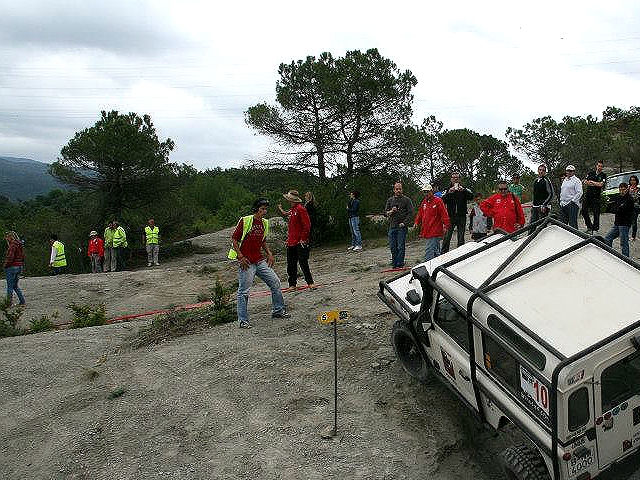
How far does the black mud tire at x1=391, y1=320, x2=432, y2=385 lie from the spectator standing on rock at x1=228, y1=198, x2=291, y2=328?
2.27 m

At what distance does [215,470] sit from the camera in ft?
14.4

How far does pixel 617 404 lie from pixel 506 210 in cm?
584

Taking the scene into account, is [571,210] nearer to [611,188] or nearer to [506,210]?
[506,210]

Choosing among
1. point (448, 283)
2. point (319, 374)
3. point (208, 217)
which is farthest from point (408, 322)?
point (208, 217)

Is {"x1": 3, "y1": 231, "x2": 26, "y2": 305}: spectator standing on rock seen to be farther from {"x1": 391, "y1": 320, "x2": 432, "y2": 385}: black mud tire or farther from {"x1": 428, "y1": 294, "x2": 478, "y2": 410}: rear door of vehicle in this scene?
{"x1": 428, "y1": 294, "x2": 478, "y2": 410}: rear door of vehicle

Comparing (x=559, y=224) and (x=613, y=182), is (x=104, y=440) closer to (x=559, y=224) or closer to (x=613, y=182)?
(x=559, y=224)

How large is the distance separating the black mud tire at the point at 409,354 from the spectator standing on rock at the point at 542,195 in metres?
5.51

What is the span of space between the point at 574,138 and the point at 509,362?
35906 mm

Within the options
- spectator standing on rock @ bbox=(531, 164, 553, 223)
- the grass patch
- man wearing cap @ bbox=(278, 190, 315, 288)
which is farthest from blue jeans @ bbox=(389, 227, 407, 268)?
the grass patch

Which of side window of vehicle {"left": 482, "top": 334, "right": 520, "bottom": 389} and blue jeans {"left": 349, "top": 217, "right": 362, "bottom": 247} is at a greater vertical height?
blue jeans {"left": 349, "top": 217, "right": 362, "bottom": 247}

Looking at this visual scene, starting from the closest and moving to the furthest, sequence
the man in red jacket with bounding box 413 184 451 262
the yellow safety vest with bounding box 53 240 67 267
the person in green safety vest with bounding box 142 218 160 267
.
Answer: the man in red jacket with bounding box 413 184 451 262
the yellow safety vest with bounding box 53 240 67 267
the person in green safety vest with bounding box 142 218 160 267

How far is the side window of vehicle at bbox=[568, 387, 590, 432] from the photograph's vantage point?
3266mm

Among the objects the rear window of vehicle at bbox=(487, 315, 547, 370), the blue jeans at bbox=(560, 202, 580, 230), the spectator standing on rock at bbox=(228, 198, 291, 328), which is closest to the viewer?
the rear window of vehicle at bbox=(487, 315, 547, 370)

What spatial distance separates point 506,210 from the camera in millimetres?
8906
